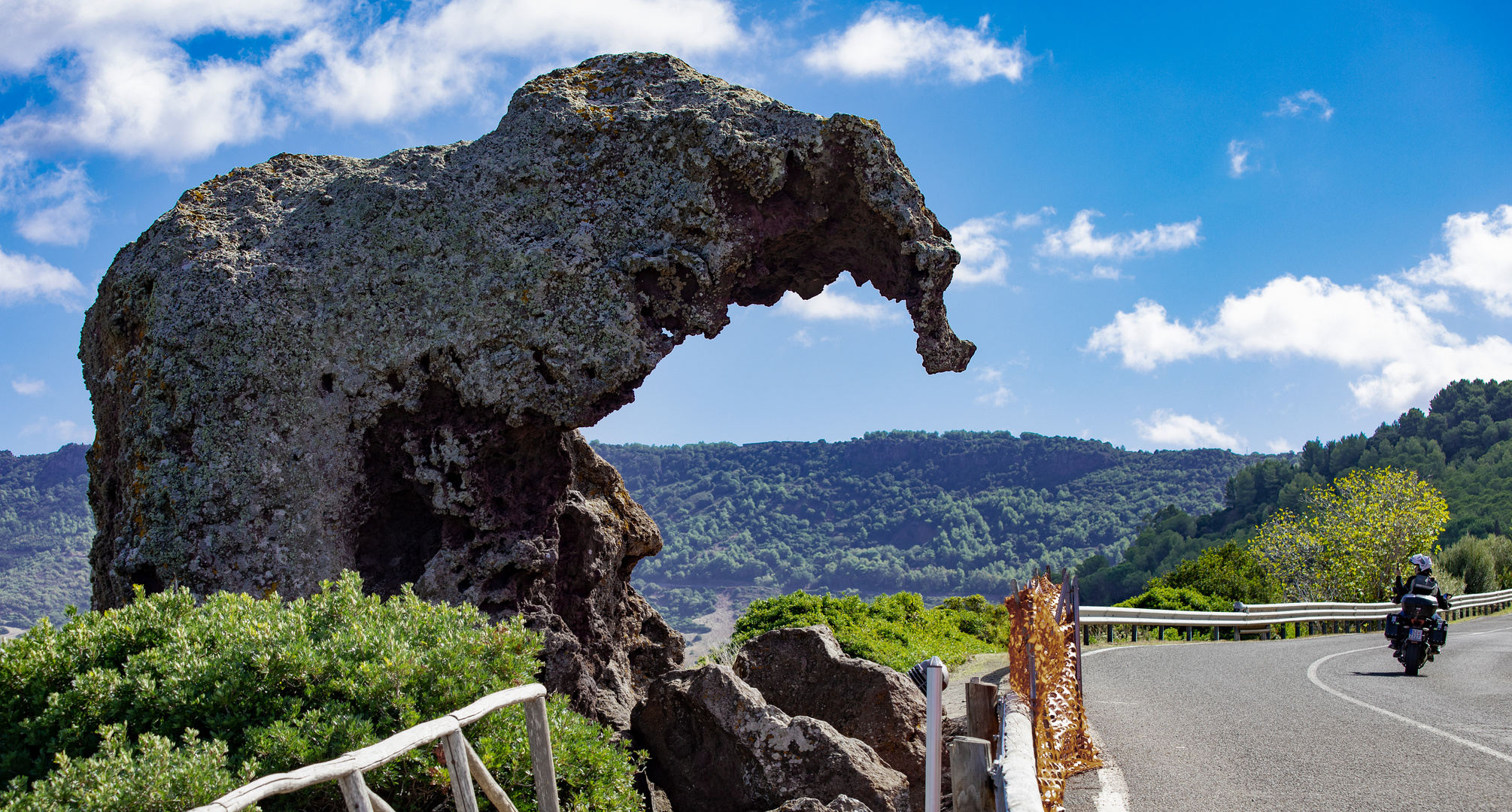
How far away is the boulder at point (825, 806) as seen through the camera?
606cm

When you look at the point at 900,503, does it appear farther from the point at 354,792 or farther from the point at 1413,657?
the point at 354,792

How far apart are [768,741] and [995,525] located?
108m

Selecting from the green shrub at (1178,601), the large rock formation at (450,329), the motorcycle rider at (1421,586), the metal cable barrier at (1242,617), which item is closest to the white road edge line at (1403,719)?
the motorcycle rider at (1421,586)

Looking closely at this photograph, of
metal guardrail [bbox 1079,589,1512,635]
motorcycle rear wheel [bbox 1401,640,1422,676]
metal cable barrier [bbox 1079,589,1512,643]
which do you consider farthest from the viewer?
metal cable barrier [bbox 1079,589,1512,643]

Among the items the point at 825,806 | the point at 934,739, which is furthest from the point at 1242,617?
the point at 934,739

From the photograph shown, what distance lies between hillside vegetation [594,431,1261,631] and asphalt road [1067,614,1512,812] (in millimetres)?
80829

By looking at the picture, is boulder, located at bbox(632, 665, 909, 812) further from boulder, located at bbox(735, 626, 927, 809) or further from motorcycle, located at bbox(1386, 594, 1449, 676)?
motorcycle, located at bbox(1386, 594, 1449, 676)

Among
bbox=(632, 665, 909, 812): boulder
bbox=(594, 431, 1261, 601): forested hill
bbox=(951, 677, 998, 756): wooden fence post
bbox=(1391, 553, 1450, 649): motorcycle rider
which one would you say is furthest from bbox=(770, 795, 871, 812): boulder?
bbox=(594, 431, 1261, 601): forested hill

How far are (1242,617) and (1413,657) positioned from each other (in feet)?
25.7

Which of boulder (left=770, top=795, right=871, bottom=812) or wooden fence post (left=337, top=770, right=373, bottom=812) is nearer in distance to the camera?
wooden fence post (left=337, top=770, right=373, bottom=812)

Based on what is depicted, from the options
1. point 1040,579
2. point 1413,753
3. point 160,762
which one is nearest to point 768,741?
point 1040,579

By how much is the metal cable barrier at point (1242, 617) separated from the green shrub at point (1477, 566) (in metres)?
8.44

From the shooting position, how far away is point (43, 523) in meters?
96.1

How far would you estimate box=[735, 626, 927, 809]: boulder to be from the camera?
8352mm
